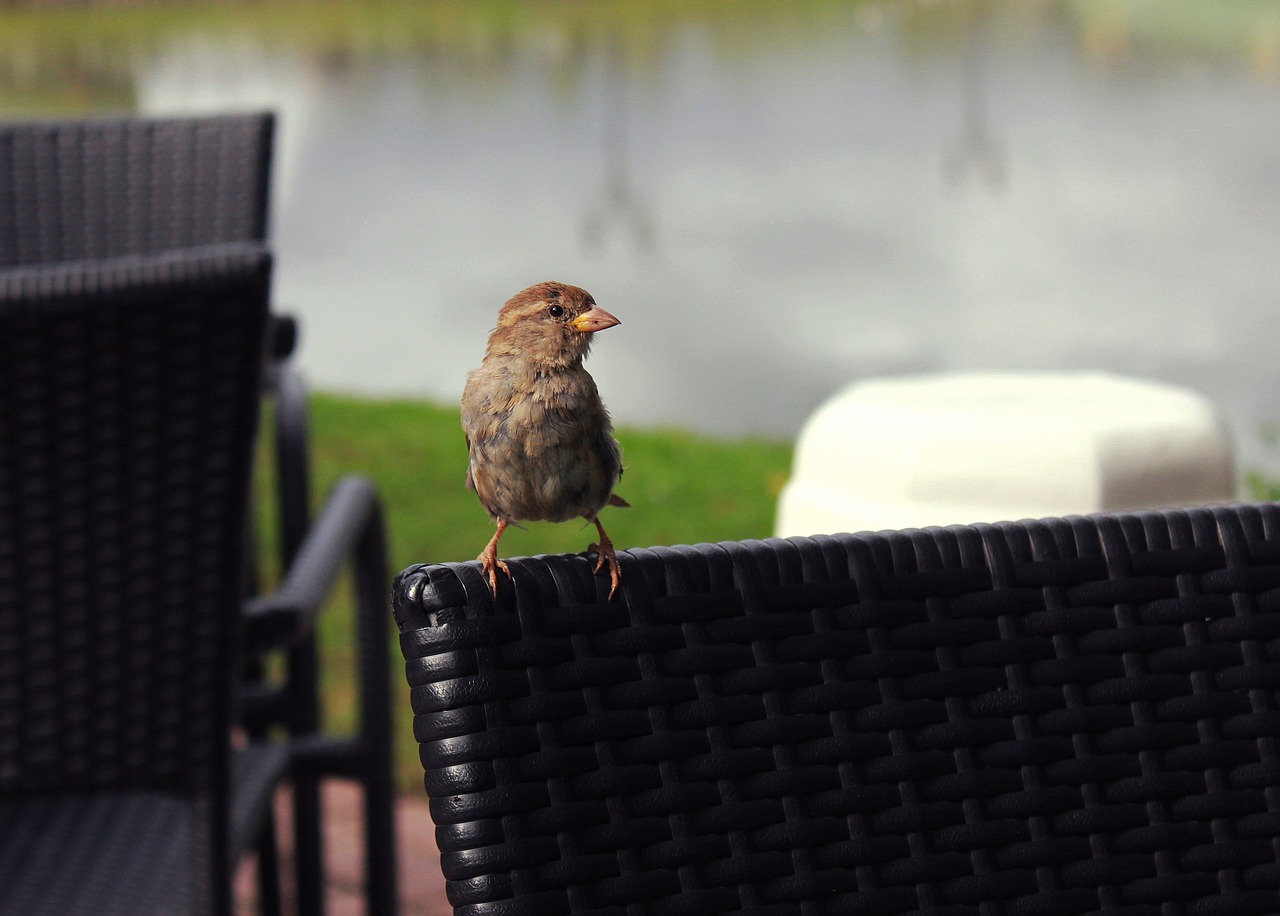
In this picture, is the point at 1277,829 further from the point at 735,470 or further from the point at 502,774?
the point at 735,470

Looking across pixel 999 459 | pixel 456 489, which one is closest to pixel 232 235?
pixel 999 459

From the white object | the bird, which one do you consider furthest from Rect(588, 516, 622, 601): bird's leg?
the white object

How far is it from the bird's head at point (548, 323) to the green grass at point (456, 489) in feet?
8.85

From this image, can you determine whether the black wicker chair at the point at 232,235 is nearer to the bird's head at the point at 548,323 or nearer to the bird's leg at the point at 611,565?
the bird's head at the point at 548,323

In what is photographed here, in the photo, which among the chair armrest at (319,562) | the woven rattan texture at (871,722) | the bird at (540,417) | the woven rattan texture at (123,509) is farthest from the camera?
the chair armrest at (319,562)

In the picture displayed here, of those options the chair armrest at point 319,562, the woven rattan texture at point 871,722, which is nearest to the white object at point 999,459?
the chair armrest at point 319,562

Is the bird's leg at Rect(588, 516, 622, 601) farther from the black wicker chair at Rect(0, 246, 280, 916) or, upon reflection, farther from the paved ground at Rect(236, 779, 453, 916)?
the paved ground at Rect(236, 779, 453, 916)

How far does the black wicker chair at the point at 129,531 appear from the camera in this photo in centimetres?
115

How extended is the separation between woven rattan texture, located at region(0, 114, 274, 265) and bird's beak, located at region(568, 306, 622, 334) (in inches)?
56.5

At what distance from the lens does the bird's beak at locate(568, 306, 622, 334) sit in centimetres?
90

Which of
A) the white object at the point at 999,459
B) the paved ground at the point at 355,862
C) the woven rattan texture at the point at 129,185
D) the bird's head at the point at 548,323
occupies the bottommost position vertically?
the paved ground at the point at 355,862

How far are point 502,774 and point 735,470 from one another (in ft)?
14.5

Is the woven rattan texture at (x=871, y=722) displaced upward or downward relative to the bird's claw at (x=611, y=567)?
downward

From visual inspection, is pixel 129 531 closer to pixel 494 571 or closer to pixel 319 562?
pixel 319 562
